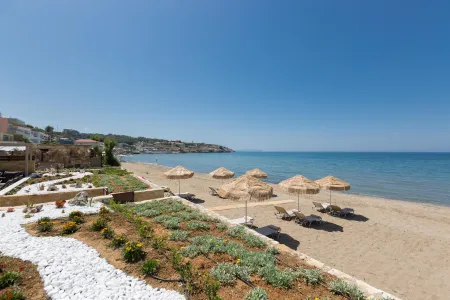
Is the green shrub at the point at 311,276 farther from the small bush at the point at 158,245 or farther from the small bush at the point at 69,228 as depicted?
the small bush at the point at 69,228

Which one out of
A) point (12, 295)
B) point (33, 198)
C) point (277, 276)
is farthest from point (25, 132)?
point (277, 276)

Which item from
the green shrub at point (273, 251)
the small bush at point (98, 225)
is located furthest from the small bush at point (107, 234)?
the green shrub at point (273, 251)

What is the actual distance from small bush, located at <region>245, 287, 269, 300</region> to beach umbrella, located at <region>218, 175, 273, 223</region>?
405 cm

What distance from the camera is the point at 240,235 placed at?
21.1 ft

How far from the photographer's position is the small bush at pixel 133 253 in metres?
4.63

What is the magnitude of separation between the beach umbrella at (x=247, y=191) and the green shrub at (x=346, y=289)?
3957 mm

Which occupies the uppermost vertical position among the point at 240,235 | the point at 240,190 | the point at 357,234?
the point at 240,190

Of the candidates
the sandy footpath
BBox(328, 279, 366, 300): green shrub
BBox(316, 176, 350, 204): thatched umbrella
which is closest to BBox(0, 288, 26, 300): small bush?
BBox(328, 279, 366, 300): green shrub

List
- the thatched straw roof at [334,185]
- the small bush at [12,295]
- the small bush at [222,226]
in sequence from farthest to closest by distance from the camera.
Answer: the thatched straw roof at [334,185]
the small bush at [222,226]
the small bush at [12,295]

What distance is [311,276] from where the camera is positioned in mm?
4234

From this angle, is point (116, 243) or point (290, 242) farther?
point (290, 242)

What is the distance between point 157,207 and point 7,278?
17.9 feet

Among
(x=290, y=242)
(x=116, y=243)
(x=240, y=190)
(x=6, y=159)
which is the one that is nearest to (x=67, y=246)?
(x=116, y=243)

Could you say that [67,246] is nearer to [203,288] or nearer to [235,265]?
[203,288]
